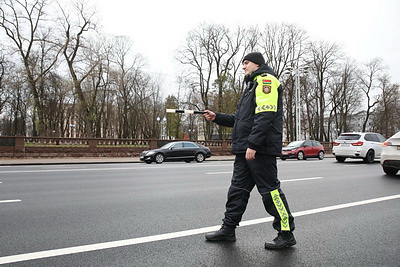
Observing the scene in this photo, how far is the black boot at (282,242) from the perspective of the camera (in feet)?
11.1

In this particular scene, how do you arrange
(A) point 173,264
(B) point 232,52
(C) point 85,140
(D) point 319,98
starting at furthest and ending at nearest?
(D) point 319,98, (B) point 232,52, (C) point 85,140, (A) point 173,264

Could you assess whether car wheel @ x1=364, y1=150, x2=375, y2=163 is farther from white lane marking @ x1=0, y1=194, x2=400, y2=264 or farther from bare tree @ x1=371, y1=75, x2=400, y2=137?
bare tree @ x1=371, y1=75, x2=400, y2=137

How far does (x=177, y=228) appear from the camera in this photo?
411 centimetres

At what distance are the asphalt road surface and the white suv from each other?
10449mm

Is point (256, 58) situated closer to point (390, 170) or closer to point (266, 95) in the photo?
point (266, 95)

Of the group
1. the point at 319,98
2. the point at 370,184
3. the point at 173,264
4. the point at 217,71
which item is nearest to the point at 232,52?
the point at 217,71

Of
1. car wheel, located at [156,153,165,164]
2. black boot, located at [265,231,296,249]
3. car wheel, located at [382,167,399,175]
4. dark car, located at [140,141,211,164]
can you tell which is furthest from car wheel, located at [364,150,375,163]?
black boot, located at [265,231,296,249]

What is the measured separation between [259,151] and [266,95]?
1.90 feet

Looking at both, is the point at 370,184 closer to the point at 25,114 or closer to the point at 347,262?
the point at 347,262

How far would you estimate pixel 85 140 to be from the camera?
24.8m

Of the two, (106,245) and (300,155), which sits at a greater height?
(300,155)

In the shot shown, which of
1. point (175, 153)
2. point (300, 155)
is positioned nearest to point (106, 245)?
point (175, 153)

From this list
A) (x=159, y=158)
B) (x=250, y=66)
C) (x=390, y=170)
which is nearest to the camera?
(x=250, y=66)

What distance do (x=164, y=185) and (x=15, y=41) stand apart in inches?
1168
